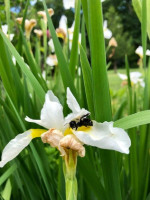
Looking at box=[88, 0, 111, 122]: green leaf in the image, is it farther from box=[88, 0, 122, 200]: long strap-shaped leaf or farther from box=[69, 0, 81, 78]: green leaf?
box=[69, 0, 81, 78]: green leaf

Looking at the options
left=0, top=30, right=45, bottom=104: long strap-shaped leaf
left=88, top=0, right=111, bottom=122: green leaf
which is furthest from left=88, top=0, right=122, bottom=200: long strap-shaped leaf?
left=0, top=30, right=45, bottom=104: long strap-shaped leaf

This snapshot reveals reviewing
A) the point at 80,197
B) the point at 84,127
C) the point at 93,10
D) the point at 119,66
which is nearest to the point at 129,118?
the point at 84,127

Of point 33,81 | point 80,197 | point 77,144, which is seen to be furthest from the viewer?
point 80,197

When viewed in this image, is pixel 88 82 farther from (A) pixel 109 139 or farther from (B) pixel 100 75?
(A) pixel 109 139

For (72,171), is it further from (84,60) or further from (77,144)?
(84,60)

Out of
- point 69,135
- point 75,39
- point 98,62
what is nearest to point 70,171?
point 69,135

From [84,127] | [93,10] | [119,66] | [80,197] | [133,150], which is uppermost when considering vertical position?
[93,10]

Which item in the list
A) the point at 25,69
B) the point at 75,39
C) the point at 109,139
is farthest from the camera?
the point at 75,39

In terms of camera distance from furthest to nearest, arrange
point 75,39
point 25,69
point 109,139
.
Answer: point 75,39, point 25,69, point 109,139
